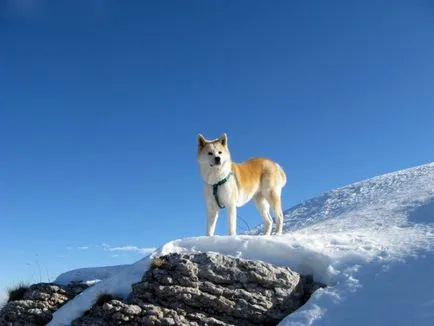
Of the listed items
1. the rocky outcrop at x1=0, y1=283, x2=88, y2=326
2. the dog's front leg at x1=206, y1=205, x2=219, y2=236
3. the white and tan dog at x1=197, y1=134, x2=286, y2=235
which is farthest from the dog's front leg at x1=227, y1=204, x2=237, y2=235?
the rocky outcrop at x1=0, y1=283, x2=88, y2=326

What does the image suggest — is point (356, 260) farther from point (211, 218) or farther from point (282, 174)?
point (282, 174)

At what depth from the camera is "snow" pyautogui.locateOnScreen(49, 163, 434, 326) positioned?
25.2 feet

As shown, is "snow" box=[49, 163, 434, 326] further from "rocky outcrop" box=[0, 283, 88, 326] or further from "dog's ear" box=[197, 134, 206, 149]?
"dog's ear" box=[197, 134, 206, 149]

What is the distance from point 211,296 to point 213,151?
4136 millimetres

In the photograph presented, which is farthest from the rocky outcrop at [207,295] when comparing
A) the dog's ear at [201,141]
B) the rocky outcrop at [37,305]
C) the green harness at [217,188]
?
the dog's ear at [201,141]

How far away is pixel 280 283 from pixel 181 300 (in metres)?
1.82

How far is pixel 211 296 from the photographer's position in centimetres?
875

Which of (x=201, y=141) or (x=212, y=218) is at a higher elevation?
(x=201, y=141)

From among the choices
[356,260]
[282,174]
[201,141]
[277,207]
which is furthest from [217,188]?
[356,260]

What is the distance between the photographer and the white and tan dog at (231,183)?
11.8 meters

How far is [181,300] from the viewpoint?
Answer: 29.0 ft

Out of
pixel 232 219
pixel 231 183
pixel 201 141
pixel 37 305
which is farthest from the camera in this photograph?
pixel 201 141

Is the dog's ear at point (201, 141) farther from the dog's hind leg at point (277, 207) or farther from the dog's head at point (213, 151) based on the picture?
the dog's hind leg at point (277, 207)

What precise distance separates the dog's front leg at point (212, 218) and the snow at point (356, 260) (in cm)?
141
